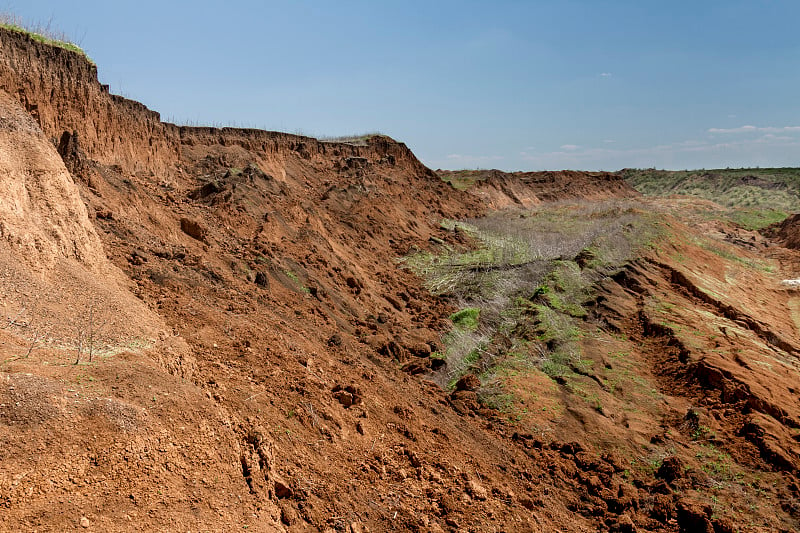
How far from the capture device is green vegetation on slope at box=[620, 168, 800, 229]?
164 ft

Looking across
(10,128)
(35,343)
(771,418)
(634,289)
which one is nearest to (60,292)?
(35,343)

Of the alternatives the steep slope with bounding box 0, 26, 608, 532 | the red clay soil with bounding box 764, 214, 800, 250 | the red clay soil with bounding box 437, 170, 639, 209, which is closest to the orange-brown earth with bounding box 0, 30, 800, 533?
the steep slope with bounding box 0, 26, 608, 532

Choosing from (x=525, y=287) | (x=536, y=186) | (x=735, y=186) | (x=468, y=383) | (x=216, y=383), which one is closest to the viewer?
(x=216, y=383)

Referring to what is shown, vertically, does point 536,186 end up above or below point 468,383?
above

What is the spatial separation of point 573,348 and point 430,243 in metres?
Answer: 12.9

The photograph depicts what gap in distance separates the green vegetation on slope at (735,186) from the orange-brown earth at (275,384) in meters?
37.7

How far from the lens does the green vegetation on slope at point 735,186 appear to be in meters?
49.9

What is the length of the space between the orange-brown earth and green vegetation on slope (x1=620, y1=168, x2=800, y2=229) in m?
37.7

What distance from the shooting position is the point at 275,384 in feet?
22.5

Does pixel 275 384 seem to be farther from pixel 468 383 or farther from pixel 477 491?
pixel 468 383

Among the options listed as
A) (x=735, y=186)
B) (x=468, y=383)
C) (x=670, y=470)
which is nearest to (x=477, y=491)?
(x=670, y=470)

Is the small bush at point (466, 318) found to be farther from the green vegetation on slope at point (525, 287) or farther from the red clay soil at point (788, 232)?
the red clay soil at point (788, 232)

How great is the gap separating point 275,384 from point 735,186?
67.5 m

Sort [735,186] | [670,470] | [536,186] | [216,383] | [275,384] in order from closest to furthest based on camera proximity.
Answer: [216,383] < [275,384] < [670,470] < [536,186] < [735,186]
